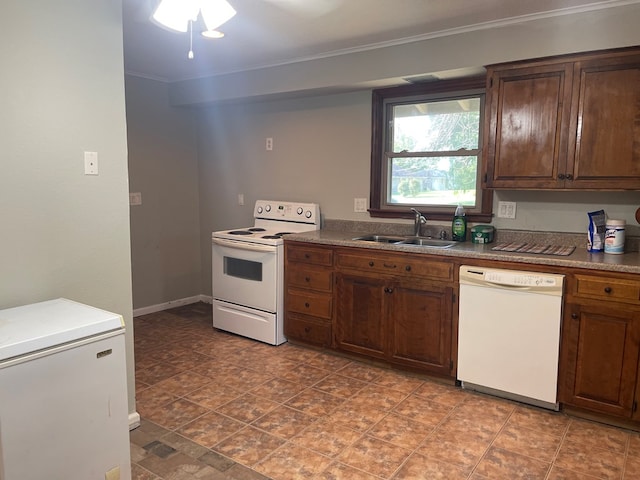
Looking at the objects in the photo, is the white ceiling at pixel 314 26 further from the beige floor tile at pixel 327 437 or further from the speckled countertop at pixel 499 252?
the beige floor tile at pixel 327 437

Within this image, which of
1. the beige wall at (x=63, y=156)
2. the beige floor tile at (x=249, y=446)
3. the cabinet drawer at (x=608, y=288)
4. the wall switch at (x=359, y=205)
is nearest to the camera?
the beige wall at (x=63, y=156)

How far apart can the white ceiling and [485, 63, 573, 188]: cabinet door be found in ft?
1.09

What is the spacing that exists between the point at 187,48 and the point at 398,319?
2464 millimetres

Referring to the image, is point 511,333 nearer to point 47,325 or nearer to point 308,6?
point 308,6

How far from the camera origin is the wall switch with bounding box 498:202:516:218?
127 inches

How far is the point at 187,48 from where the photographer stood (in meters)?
3.49

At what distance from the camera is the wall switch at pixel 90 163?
2238 mm

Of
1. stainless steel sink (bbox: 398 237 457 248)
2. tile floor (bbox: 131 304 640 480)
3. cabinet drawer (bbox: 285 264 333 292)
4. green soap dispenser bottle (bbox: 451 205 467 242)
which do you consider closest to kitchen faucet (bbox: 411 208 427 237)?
stainless steel sink (bbox: 398 237 457 248)

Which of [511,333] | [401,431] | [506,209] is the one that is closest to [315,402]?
[401,431]

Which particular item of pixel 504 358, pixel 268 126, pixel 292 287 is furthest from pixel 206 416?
pixel 268 126

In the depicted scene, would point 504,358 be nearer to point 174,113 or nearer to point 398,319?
point 398,319

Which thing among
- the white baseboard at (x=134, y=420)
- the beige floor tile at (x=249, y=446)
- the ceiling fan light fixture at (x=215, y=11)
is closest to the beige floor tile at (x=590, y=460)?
the beige floor tile at (x=249, y=446)

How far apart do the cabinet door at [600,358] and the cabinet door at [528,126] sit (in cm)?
80

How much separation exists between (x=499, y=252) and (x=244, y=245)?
194cm
